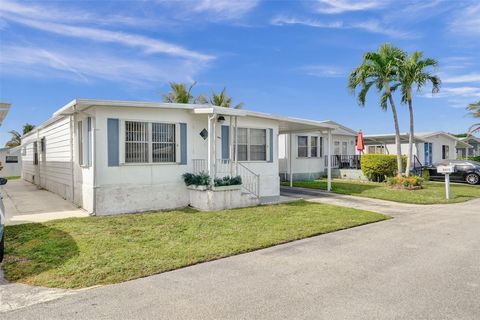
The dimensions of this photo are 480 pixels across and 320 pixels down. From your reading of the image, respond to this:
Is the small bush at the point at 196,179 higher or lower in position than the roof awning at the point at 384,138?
lower

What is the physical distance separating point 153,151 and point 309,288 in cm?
696

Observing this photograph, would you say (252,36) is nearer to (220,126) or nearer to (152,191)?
(220,126)

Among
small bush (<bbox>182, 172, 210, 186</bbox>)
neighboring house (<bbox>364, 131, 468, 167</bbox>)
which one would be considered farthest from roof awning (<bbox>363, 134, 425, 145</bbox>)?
small bush (<bbox>182, 172, 210, 186</bbox>)

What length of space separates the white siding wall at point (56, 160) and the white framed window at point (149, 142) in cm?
345

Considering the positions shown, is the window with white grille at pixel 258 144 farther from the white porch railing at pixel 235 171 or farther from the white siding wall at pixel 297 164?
the white siding wall at pixel 297 164

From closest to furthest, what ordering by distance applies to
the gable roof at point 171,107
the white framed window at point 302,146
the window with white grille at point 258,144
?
the gable roof at point 171,107 < the window with white grille at point 258,144 < the white framed window at point 302,146

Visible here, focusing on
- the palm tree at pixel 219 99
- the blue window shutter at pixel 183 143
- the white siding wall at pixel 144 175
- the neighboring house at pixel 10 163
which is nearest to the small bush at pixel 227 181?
the white siding wall at pixel 144 175

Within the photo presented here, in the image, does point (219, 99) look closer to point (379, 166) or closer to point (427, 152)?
point (379, 166)

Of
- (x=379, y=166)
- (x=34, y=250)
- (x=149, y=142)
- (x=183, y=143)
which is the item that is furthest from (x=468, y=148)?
(x=34, y=250)

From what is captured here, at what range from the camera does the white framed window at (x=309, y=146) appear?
64.5 ft

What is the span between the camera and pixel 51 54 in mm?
15266

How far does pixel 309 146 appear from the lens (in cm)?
2009

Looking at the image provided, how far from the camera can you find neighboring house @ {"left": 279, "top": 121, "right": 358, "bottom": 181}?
19.2 metres

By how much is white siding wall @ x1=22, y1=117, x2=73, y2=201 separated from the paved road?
857cm
